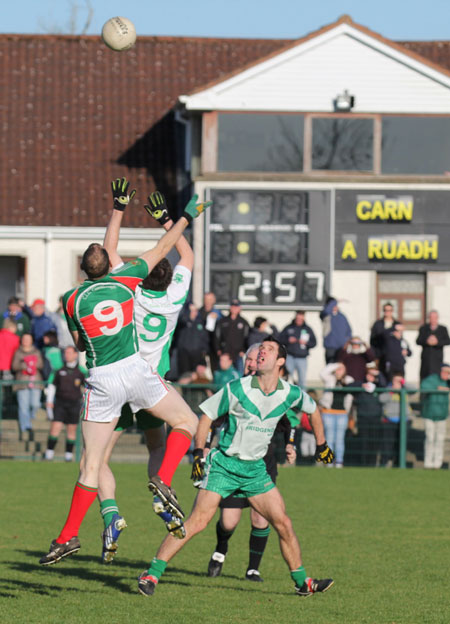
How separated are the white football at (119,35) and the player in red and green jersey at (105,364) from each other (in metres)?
3.27

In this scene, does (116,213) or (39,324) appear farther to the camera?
(39,324)

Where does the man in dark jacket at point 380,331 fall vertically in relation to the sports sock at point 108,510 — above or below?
above

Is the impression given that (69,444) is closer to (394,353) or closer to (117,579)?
(394,353)

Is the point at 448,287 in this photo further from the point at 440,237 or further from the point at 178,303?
the point at 178,303

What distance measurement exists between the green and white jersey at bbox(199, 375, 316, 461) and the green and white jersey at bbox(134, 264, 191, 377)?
779 mm

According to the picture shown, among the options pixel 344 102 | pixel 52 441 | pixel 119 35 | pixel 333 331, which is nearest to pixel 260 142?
pixel 344 102

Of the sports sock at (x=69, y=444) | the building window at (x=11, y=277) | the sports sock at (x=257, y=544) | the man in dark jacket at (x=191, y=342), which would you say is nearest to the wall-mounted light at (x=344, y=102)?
the man in dark jacket at (x=191, y=342)

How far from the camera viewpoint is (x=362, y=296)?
2766 centimetres

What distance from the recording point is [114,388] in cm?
913

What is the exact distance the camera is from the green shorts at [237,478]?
9.86 meters

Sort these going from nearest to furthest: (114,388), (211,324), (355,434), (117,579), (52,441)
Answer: (114,388), (117,579), (355,434), (52,441), (211,324)

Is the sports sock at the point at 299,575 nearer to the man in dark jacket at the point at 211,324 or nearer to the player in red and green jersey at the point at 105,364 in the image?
the player in red and green jersey at the point at 105,364

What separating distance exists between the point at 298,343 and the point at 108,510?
1237cm

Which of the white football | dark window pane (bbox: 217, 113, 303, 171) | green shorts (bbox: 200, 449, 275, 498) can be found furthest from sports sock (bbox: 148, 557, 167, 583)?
dark window pane (bbox: 217, 113, 303, 171)
